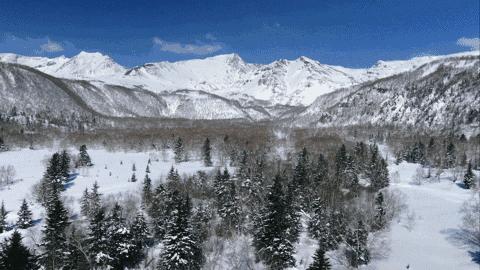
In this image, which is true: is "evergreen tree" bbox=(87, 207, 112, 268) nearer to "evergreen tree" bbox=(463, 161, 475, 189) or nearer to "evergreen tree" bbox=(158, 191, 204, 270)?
"evergreen tree" bbox=(158, 191, 204, 270)

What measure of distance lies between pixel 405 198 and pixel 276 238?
5847 centimetres

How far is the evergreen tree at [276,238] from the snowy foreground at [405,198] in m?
8.48

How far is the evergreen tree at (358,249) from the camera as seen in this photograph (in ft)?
236

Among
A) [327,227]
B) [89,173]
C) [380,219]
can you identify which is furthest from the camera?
[89,173]

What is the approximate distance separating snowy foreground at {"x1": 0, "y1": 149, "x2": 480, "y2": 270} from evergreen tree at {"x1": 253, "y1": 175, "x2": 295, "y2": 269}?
8.48 meters

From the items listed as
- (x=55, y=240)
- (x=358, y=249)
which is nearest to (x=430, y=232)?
(x=358, y=249)

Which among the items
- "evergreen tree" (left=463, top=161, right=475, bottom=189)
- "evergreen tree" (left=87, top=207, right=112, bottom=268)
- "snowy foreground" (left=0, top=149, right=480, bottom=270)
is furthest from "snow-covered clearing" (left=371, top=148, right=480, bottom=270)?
"evergreen tree" (left=87, top=207, right=112, bottom=268)

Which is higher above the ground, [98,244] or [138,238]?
[98,244]

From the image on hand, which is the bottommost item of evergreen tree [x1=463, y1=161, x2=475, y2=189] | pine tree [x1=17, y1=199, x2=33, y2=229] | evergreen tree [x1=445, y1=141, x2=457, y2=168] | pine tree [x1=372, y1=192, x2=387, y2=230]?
pine tree [x1=17, y1=199, x2=33, y2=229]

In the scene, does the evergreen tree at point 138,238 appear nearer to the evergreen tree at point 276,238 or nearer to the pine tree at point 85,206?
the evergreen tree at point 276,238

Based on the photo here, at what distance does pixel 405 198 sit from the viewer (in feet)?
366

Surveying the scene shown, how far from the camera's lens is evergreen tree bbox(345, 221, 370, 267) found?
71938 millimetres

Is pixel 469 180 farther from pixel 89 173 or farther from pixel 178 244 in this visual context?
pixel 89 173

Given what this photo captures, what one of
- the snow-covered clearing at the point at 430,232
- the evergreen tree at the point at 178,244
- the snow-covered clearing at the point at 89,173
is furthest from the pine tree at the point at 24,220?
the snow-covered clearing at the point at 430,232
